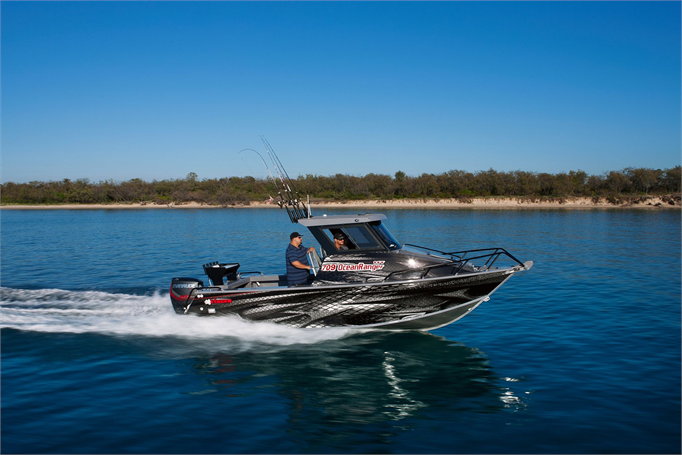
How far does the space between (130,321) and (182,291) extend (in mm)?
1768

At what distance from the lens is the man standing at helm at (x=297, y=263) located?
941 cm

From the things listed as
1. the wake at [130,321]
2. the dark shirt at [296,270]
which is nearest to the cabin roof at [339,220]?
the dark shirt at [296,270]

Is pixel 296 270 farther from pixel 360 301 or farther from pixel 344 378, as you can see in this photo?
pixel 344 378

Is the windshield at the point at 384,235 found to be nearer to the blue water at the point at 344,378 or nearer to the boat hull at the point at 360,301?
the boat hull at the point at 360,301

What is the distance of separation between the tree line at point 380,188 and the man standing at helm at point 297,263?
50.9 metres

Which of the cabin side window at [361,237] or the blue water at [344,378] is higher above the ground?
the cabin side window at [361,237]

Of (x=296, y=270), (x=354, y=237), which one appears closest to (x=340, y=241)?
(x=354, y=237)

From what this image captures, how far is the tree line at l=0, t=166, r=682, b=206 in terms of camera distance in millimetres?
70513

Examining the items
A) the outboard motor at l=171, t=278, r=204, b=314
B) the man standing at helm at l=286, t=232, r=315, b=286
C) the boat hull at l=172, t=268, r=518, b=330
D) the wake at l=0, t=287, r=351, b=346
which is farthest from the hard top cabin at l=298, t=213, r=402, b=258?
the outboard motor at l=171, t=278, r=204, b=314

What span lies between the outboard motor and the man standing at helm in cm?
182

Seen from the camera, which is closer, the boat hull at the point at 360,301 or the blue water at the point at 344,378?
the blue water at the point at 344,378

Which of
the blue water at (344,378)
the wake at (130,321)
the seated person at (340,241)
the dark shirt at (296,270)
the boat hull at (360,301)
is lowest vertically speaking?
the blue water at (344,378)

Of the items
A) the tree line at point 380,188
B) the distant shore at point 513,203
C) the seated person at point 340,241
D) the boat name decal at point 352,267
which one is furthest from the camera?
the tree line at point 380,188

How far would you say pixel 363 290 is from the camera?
8922 mm
